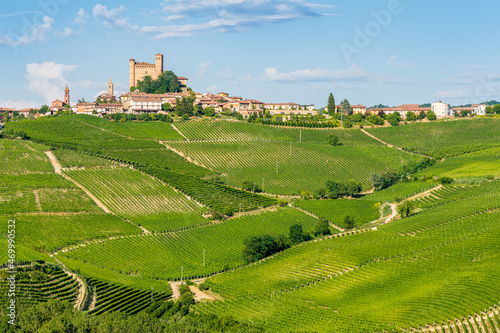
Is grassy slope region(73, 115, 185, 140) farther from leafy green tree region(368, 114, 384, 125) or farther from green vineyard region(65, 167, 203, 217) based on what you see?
leafy green tree region(368, 114, 384, 125)

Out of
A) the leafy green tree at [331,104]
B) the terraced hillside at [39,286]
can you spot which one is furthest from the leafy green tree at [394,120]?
the terraced hillside at [39,286]

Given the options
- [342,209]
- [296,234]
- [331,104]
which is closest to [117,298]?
[296,234]

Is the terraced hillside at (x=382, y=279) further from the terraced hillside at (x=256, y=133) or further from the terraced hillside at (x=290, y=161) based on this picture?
the terraced hillside at (x=256, y=133)

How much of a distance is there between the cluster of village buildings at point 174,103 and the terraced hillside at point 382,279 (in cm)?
6729

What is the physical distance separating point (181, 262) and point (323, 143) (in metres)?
51.5

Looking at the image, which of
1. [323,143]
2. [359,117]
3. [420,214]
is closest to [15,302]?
[420,214]

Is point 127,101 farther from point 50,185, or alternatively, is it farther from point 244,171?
point 50,185

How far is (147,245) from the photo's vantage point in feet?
183

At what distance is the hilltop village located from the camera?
391 feet

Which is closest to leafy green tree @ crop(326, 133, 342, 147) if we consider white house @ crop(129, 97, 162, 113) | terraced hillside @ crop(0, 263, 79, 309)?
white house @ crop(129, 97, 162, 113)

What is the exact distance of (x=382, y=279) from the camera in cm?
4531

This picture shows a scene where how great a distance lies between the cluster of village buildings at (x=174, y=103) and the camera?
122 meters

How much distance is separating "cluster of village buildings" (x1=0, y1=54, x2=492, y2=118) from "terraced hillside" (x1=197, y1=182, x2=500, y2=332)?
67.3 m

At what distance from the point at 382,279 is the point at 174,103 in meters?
83.7
